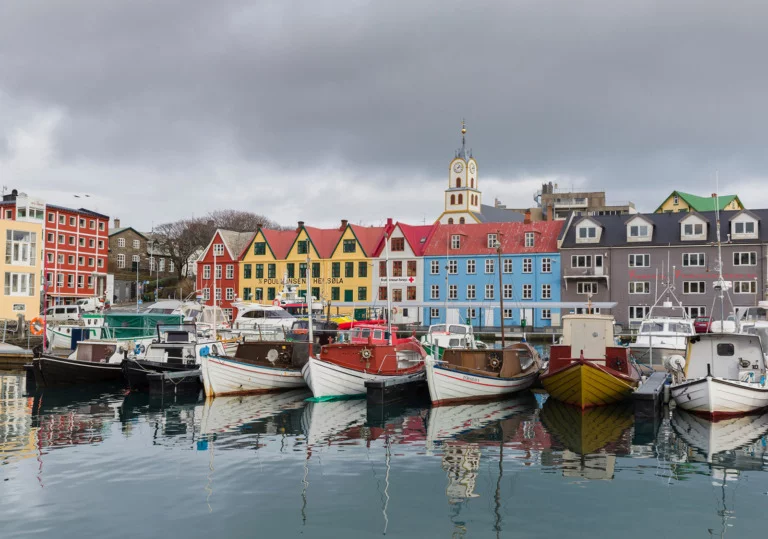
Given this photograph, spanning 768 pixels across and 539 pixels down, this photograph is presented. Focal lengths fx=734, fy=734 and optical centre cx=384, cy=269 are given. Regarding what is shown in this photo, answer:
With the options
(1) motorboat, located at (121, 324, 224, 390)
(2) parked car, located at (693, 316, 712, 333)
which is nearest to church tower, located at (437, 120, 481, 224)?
(2) parked car, located at (693, 316, 712, 333)

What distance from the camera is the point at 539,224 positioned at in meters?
75.0

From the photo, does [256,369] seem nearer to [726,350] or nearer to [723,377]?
[723,377]

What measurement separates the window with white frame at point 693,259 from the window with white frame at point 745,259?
2.66 metres

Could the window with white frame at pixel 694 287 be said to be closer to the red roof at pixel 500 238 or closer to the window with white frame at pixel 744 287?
the window with white frame at pixel 744 287

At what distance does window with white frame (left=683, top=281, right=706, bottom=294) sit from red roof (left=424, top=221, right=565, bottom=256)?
12.3 meters

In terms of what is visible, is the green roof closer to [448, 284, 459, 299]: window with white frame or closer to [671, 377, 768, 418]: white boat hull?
[448, 284, 459, 299]: window with white frame

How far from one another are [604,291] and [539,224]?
33.7 feet

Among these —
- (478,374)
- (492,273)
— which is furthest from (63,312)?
(478,374)

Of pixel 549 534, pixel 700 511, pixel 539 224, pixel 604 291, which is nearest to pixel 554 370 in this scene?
pixel 700 511

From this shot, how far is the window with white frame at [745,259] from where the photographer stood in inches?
2496

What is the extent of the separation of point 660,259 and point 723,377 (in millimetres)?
42468

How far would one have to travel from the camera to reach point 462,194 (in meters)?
115

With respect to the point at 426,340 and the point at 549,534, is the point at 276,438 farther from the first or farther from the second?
the point at 426,340

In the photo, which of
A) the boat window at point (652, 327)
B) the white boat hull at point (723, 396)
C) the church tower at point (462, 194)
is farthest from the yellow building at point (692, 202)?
the white boat hull at point (723, 396)
